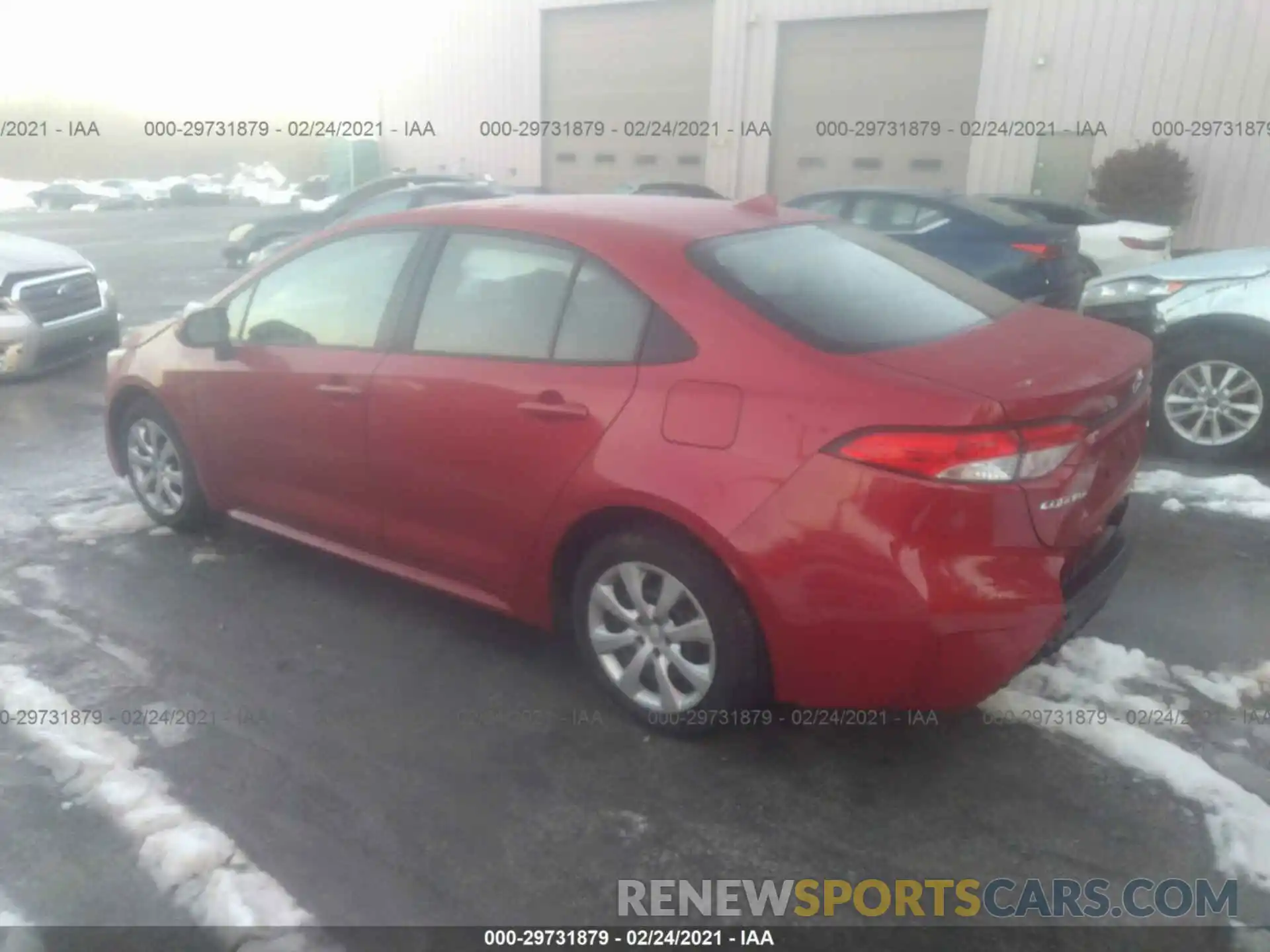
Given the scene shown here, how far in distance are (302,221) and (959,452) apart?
1116 centimetres

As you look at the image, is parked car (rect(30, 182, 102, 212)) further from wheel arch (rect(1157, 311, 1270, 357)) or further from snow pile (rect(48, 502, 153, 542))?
wheel arch (rect(1157, 311, 1270, 357))

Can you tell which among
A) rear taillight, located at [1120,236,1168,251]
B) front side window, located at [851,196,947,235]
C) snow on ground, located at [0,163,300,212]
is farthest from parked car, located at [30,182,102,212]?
rear taillight, located at [1120,236,1168,251]

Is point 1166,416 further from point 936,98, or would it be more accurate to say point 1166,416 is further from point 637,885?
point 936,98

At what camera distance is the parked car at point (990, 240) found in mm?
7785

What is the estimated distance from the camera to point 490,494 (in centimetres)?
331

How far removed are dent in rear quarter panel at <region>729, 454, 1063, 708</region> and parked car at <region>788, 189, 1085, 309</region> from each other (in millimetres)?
5525

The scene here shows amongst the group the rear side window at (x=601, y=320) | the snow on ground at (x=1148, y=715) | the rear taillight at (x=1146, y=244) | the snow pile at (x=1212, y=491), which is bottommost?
the snow on ground at (x=1148, y=715)

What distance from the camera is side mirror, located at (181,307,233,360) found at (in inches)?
163

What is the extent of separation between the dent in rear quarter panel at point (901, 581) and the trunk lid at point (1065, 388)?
0.14 m

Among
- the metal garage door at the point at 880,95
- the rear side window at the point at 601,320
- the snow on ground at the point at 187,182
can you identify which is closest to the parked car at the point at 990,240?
the rear side window at the point at 601,320

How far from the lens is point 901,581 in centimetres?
257

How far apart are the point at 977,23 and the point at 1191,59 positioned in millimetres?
3119

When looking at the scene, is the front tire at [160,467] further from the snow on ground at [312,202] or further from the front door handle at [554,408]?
the snow on ground at [312,202]

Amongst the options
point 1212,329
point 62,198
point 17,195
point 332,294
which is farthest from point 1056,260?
point 17,195
